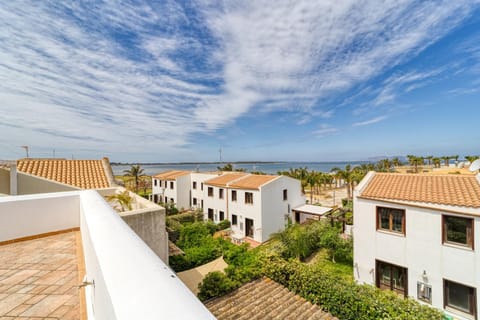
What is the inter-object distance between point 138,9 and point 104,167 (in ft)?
29.0

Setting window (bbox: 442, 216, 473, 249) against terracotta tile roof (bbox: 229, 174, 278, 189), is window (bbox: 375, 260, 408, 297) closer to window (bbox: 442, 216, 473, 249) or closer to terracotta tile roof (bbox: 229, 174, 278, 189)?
window (bbox: 442, 216, 473, 249)

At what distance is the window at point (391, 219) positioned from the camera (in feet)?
35.1

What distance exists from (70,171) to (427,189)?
18669 mm

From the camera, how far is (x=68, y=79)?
11.1m

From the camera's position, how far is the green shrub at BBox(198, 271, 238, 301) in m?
9.88

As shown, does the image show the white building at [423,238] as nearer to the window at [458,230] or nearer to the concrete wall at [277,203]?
the window at [458,230]

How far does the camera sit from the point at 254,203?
67.1 feet

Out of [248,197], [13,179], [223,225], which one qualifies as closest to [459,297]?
[248,197]

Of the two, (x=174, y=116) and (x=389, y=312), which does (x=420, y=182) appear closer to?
(x=389, y=312)

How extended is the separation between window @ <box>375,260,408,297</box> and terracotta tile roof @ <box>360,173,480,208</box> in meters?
3.61

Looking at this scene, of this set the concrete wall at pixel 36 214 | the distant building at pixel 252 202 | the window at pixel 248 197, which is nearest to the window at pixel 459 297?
the distant building at pixel 252 202

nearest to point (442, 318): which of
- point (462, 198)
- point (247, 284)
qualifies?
point (462, 198)

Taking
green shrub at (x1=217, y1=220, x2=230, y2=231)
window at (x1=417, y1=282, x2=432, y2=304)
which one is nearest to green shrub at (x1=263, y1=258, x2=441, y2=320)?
window at (x1=417, y1=282, x2=432, y2=304)

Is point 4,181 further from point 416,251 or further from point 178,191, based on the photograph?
point 178,191
